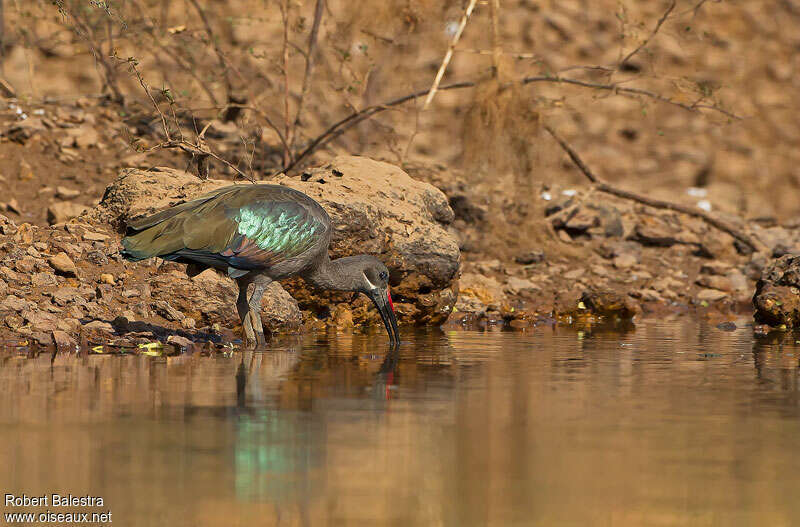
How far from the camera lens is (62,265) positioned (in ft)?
35.3

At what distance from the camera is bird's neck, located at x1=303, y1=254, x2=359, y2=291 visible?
1019cm

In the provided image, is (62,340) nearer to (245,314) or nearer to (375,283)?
(245,314)

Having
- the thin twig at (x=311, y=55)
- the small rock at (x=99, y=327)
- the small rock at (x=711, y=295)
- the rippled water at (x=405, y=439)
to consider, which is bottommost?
the rippled water at (x=405, y=439)

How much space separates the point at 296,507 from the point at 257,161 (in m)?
12.5

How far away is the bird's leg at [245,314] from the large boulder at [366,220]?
2.01 metres

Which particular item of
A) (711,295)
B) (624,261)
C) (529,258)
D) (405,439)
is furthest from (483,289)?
(405,439)

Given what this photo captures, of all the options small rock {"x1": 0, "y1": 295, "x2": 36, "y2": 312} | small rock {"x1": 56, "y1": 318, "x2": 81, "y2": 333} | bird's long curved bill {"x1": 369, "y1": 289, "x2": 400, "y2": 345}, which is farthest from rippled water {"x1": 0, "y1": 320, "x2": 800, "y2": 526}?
bird's long curved bill {"x1": 369, "y1": 289, "x2": 400, "y2": 345}

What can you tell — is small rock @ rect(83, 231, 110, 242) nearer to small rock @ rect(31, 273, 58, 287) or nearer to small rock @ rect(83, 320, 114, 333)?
small rock @ rect(31, 273, 58, 287)

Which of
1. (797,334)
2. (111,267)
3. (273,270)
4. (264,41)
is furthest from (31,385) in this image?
(264,41)

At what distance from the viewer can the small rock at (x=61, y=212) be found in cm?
1430

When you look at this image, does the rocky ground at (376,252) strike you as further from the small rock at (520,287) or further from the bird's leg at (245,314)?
the bird's leg at (245,314)

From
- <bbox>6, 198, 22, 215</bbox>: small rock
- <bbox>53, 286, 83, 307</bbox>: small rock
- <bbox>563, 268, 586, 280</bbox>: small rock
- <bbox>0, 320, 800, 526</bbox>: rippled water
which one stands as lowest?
<bbox>0, 320, 800, 526</bbox>: rippled water

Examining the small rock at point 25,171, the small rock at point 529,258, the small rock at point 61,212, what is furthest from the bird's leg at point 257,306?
the small rock at point 25,171

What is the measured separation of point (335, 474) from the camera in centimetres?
493
